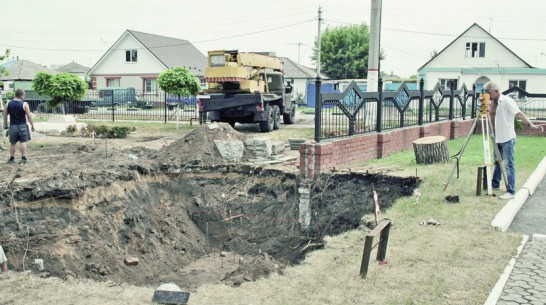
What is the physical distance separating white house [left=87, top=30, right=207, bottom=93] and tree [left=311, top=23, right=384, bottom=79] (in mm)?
21825

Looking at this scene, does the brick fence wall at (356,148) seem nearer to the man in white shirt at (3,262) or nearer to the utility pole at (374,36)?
the utility pole at (374,36)

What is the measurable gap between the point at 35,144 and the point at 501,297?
47.1 ft

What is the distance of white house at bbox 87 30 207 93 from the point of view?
43.3 metres

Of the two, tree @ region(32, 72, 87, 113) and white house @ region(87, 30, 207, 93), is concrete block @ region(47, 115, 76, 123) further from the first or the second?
white house @ region(87, 30, 207, 93)

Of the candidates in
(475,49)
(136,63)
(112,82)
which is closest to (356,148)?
(136,63)

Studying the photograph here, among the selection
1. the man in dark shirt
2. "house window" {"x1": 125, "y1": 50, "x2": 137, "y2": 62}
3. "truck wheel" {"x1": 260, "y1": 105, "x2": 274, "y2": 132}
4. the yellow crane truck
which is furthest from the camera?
"house window" {"x1": 125, "y1": 50, "x2": 137, "y2": 62}

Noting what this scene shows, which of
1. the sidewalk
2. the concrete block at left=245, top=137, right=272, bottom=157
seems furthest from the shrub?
the sidewalk

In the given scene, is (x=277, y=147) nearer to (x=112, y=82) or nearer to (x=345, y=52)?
(x=112, y=82)

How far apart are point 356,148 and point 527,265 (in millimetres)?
6081

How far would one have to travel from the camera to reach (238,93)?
19.1 metres

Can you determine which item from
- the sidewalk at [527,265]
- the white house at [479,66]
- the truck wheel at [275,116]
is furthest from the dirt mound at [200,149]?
the white house at [479,66]

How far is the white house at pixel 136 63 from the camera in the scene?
43.3 m

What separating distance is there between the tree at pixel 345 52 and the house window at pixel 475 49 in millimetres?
18232

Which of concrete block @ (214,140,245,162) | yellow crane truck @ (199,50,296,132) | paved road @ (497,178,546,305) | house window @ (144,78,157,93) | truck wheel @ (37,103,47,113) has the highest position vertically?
house window @ (144,78,157,93)
